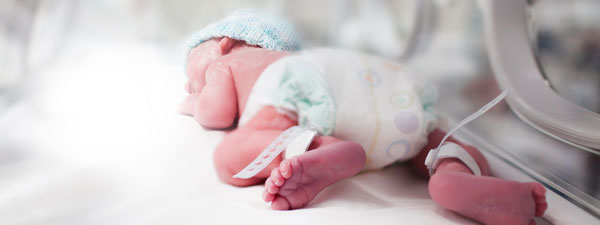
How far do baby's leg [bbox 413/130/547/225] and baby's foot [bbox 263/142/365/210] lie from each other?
8cm

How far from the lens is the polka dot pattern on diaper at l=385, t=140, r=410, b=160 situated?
0.47 meters

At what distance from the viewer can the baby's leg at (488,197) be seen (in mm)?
396

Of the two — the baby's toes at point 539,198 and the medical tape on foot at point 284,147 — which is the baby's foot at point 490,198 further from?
the medical tape on foot at point 284,147

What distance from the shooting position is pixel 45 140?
0.37 metres

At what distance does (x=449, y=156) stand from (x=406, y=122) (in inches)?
2.1

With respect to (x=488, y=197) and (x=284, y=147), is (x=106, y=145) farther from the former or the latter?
(x=488, y=197)

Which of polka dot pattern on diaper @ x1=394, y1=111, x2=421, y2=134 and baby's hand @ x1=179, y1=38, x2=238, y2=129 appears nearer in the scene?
baby's hand @ x1=179, y1=38, x2=238, y2=129

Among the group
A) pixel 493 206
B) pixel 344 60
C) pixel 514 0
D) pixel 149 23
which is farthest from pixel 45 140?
pixel 514 0

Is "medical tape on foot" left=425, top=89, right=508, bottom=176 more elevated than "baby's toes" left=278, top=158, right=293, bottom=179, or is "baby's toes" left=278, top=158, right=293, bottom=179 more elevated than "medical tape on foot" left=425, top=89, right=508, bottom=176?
"baby's toes" left=278, top=158, right=293, bottom=179

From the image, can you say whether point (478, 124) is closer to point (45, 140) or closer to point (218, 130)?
point (218, 130)

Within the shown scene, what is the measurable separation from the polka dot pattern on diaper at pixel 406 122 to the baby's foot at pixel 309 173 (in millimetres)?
56

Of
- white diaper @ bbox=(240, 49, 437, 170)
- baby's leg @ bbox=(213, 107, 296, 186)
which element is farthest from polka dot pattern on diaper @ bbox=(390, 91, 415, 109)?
baby's leg @ bbox=(213, 107, 296, 186)

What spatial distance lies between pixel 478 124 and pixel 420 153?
21 centimetres

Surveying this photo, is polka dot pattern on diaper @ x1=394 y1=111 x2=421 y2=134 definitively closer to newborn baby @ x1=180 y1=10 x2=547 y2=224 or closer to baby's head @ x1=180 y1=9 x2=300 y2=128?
newborn baby @ x1=180 y1=10 x2=547 y2=224
